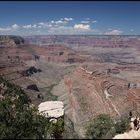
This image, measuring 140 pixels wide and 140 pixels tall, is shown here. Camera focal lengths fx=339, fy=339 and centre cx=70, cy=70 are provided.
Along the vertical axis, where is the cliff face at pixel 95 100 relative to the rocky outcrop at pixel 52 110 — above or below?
below

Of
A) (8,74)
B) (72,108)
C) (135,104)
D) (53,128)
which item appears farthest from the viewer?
(8,74)

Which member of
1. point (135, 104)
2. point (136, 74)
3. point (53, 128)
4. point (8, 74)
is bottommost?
point (136, 74)

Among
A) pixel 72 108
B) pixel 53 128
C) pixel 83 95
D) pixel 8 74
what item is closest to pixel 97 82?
pixel 83 95

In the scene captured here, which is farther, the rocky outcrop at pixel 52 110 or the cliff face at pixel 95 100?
the cliff face at pixel 95 100

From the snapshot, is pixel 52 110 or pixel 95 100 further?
pixel 95 100

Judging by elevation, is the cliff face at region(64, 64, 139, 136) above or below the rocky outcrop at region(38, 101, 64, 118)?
below

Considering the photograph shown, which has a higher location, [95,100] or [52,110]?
[52,110]

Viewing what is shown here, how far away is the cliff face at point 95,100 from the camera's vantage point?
8009 centimetres

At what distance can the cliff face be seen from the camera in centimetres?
8009

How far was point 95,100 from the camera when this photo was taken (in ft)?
304

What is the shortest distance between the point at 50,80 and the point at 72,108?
7219 centimetres

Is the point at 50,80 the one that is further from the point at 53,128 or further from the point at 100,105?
the point at 53,128

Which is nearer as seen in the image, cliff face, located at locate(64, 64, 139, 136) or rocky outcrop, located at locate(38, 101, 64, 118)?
rocky outcrop, located at locate(38, 101, 64, 118)

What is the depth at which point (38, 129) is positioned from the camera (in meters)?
36.2
